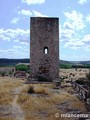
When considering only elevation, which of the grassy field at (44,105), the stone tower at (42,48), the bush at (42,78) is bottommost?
the grassy field at (44,105)

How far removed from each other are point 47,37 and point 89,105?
44.4 feet

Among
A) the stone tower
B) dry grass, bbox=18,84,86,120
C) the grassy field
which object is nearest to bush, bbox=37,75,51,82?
the stone tower

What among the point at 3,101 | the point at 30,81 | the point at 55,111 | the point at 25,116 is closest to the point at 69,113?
the point at 55,111

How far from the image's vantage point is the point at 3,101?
16.5 meters

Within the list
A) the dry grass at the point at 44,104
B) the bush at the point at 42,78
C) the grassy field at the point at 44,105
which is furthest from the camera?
the bush at the point at 42,78

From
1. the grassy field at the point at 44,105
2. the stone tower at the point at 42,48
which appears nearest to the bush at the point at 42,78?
the stone tower at the point at 42,48

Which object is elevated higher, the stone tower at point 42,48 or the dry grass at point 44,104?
the stone tower at point 42,48

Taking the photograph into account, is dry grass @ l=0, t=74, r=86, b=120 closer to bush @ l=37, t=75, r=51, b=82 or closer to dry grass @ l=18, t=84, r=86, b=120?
dry grass @ l=18, t=84, r=86, b=120

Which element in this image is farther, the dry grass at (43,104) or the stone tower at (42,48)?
the stone tower at (42,48)

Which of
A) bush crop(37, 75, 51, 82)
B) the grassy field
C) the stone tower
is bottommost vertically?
the grassy field

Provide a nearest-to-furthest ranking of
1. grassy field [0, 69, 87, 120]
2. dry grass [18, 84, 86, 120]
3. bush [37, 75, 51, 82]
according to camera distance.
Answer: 1. grassy field [0, 69, 87, 120]
2. dry grass [18, 84, 86, 120]
3. bush [37, 75, 51, 82]

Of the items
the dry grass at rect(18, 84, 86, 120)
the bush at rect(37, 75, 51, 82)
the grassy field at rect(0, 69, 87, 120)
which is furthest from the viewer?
the bush at rect(37, 75, 51, 82)

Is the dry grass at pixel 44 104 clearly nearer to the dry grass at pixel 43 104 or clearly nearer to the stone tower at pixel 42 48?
the dry grass at pixel 43 104

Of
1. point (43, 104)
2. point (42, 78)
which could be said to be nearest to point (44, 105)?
point (43, 104)
